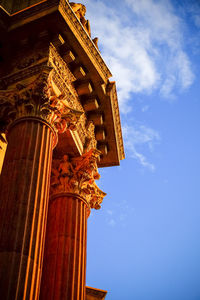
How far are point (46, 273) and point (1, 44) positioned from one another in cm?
998

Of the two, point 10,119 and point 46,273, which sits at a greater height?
point 10,119

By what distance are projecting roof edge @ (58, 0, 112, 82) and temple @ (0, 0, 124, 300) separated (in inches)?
1.7

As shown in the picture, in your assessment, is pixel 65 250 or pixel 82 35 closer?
pixel 65 250

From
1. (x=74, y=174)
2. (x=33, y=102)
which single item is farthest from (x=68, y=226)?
(x=33, y=102)

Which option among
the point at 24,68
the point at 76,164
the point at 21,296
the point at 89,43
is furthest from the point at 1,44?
the point at 21,296

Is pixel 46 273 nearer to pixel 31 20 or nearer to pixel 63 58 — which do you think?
pixel 63 58

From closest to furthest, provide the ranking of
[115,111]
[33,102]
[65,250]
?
[33,102]
[65,250]
[115,111]

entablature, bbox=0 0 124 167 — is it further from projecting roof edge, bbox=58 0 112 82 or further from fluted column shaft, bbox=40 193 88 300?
fluted column shaft, bbox=40 193 88 300

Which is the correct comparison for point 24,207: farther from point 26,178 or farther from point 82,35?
point 82,35

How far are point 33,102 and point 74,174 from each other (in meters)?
5.06

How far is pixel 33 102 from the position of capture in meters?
12.5

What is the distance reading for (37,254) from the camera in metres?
9.22

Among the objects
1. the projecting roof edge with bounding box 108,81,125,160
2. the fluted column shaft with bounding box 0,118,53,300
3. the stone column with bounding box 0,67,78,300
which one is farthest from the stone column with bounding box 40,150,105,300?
the fluted column shaft with bounding box 0,118,53,300

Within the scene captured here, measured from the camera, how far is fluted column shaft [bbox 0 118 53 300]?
840cm
